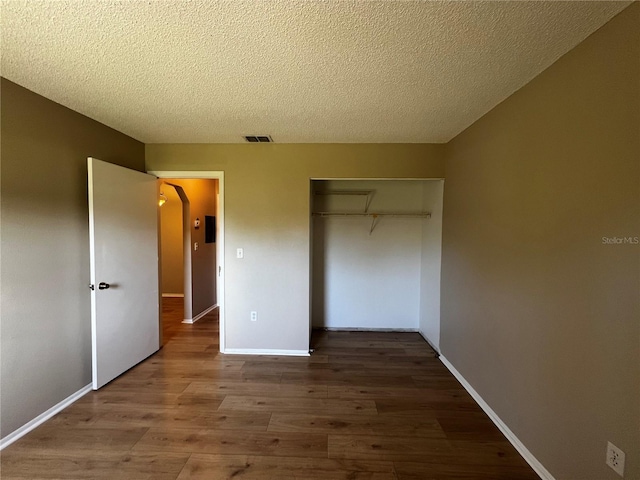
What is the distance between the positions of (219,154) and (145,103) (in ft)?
3.04

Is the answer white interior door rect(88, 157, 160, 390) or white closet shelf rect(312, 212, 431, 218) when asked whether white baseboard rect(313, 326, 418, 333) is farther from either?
white interior door rect(88, 157, 160, 390)

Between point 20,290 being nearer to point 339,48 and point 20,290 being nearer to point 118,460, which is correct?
point 118,460

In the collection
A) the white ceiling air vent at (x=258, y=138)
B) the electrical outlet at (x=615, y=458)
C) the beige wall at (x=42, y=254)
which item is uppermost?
the white ceiling air vent at (x=258, y=138)

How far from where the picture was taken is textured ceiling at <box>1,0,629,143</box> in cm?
114

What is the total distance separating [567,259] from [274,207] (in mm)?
2424

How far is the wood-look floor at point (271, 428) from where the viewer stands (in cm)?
152

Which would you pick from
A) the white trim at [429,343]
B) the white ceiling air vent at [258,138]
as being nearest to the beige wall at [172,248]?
the white ceiling air vent at [258,138]

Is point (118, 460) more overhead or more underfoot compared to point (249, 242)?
more underfoot

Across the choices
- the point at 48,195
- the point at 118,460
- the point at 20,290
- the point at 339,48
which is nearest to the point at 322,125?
the point at 339,48

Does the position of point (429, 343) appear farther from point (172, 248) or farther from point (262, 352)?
point (172, 248)

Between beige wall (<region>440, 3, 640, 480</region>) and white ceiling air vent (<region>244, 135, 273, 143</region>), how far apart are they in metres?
1.99

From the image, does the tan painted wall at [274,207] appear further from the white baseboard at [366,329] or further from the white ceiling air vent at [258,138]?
the white baseboard at [366,329]

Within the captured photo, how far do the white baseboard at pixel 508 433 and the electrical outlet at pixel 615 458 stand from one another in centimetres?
43

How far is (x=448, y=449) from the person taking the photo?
167 centimetres
